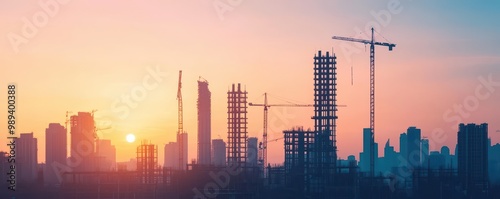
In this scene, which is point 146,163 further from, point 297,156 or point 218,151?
point 218,151

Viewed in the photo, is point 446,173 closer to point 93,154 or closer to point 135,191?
point 135,191

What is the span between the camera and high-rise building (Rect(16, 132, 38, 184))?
5369 inches

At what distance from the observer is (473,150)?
164m

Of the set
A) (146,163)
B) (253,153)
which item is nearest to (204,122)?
(253,153)

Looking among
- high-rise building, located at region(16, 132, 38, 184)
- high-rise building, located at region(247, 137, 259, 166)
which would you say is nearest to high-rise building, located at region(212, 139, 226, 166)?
high-rise building, located at region(247, 137, 259, 166)

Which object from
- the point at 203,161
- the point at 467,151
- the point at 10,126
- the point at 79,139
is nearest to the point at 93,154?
the point at 79,139

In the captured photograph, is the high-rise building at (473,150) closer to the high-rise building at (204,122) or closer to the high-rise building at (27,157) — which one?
the high-rise building at (204,122)

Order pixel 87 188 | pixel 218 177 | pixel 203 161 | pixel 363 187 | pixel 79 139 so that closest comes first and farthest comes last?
1. pixel 87 188
2. pixel 218 177
3. pixel 363 187
4. pixel 203 161
5. pixel 79 139

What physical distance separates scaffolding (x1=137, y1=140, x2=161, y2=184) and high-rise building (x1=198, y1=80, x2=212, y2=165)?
39578 millimetres

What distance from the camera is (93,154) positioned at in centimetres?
16575

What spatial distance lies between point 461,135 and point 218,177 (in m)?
79.3

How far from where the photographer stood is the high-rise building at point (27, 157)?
136 metres

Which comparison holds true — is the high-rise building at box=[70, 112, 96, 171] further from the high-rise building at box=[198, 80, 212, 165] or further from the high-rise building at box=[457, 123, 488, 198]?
the high-rise building at box=[457, 123, 488, 198]

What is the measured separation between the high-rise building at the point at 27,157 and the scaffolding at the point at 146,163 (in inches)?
1148
